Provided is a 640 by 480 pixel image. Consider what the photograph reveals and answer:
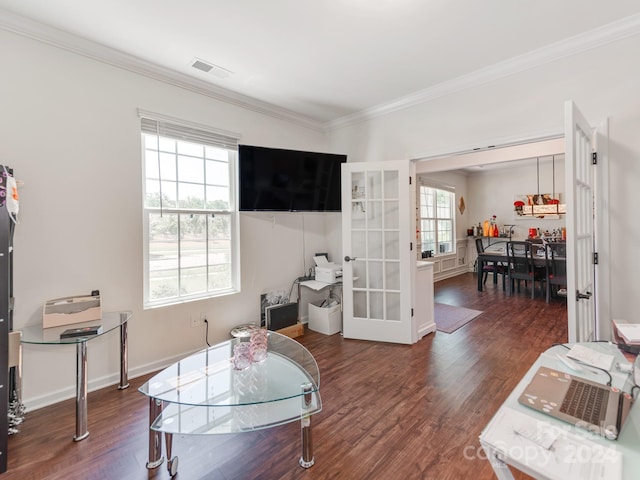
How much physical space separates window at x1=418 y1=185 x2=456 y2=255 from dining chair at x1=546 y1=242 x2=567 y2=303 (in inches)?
93.7

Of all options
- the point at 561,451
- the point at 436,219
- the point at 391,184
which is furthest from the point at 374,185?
the point at 436,219

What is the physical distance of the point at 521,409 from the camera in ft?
3.37

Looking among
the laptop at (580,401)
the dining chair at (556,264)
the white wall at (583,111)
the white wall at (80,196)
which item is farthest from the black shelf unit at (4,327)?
the dining chair at (556,264)

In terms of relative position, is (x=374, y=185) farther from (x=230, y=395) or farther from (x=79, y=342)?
(x=79, y=342)

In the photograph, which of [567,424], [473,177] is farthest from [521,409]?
[473,177]

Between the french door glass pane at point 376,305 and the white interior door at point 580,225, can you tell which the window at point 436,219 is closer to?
the french door glass pane at point 376,305

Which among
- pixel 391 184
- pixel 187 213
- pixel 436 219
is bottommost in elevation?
pixel 187 213

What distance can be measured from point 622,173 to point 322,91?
8.59 ft

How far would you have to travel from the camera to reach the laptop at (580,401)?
94 centimetres

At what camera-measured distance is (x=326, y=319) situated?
11.7 feet

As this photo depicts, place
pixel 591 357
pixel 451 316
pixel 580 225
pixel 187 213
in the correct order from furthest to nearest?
pixel 451 316 → pixel 187 213 → pixel 580 225 → pixel 591 357

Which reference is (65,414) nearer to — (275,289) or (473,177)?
(275,289)

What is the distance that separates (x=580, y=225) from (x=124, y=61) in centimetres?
362

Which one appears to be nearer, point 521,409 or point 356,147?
point 521,409
